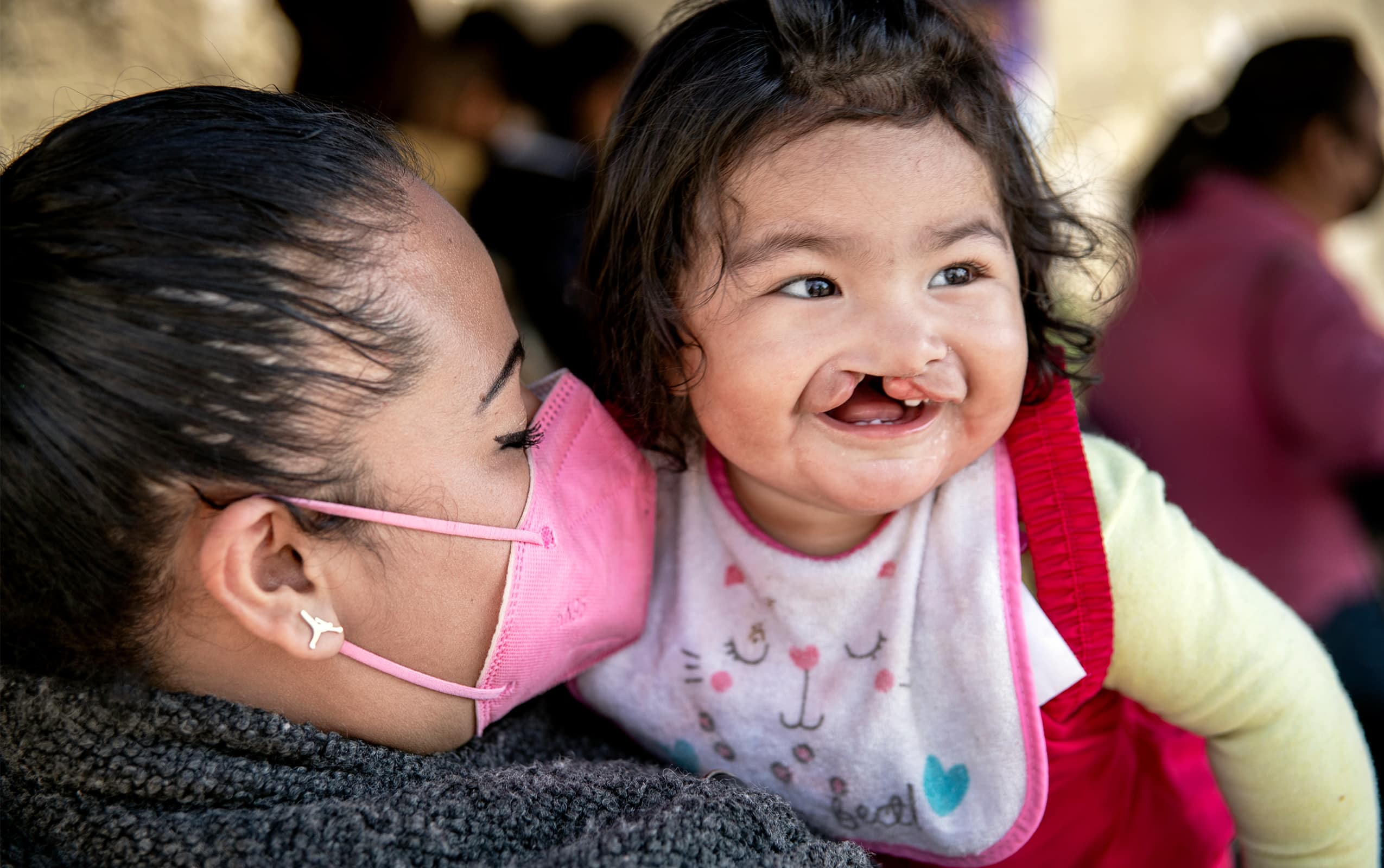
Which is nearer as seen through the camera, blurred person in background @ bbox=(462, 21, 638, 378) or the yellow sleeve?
the yellow sleeve

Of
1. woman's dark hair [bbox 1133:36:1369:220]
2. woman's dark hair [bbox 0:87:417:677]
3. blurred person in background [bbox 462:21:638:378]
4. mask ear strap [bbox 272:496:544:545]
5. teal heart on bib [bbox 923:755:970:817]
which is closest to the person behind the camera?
woman's dark hair [bbox 0:87:417:677]

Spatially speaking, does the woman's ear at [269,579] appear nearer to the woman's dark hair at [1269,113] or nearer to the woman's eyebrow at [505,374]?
the woman's eyebrow at [505,374]

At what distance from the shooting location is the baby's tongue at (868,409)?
1319mm

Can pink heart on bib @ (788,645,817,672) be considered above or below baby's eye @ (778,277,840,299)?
below

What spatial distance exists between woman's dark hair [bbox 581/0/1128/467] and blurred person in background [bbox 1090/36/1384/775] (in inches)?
60.9

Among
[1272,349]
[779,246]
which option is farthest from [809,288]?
[1272,349]

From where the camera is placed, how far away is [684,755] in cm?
150

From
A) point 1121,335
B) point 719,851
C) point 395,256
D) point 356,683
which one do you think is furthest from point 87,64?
point 1121,335

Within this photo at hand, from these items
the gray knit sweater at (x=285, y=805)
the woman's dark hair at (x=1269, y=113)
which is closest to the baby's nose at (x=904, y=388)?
the gray knit sweater at (x=285, y=805)

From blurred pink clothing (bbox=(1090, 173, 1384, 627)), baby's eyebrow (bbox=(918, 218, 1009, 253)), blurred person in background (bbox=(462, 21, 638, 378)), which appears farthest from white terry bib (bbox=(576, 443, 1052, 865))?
blurred person in background (bbox=(462, 21, 638, 378))

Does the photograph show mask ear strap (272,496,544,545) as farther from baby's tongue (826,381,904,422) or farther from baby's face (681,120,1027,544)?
baby's tongue (826,381,904,422)

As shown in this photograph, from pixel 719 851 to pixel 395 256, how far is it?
2.49 feet

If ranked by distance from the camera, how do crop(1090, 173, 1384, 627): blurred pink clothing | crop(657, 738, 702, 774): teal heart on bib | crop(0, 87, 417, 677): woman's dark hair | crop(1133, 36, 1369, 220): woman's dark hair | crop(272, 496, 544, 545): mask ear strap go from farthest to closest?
crop(1133, 36, 1369, 220): woman's dark hair, crop(1090, 173, 1384, 627): blurred pink clothing, crop(657, 738, 702, 774): teal heart on bib, crop(272, 496, 544, 545): mask ear strap, crop(0, 87, 417, 677): woman's dark hair

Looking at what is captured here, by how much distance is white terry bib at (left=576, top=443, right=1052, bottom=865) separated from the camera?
1.32m
